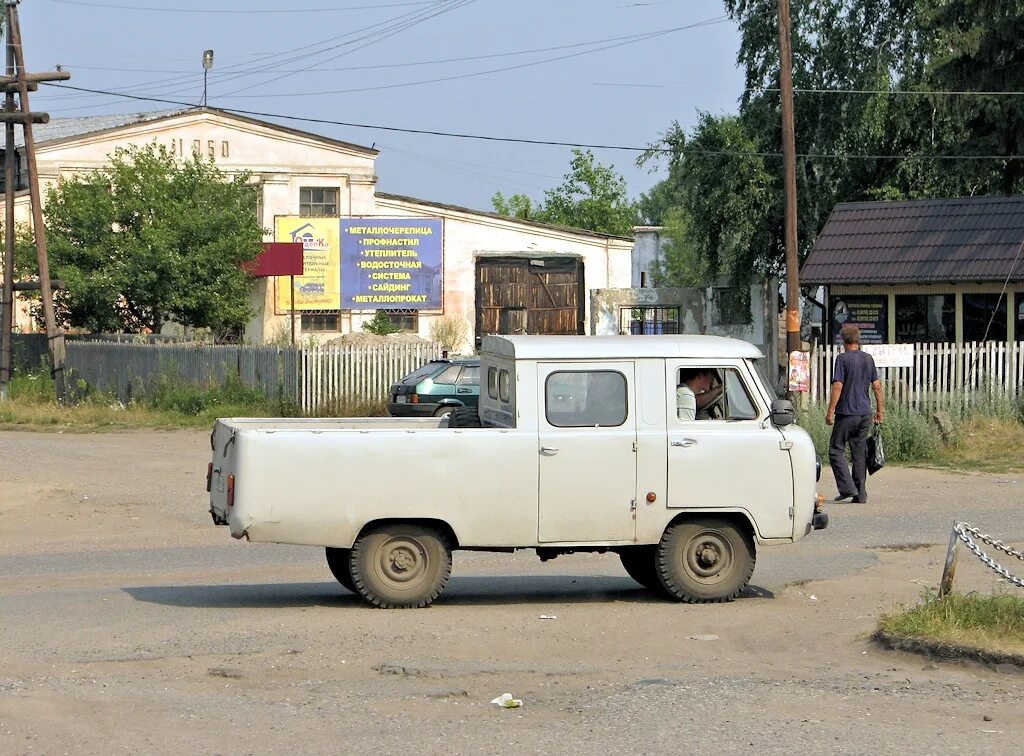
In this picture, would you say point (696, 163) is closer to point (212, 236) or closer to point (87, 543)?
point (212, 236)

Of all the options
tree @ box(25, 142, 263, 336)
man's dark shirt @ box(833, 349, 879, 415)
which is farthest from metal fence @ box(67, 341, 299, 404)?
man's dark shirt @ box(833, 349, 879, 415)

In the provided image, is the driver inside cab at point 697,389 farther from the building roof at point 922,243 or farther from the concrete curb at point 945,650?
the building roof at point 922,243

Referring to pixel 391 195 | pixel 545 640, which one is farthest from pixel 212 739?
pixel 391 195

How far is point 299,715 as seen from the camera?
23.5 ft

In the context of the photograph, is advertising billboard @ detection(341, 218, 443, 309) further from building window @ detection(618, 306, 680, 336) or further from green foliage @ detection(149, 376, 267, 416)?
green foliage @ detection(149, 376, 267, 416)

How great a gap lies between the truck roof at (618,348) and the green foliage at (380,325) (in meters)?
33.5

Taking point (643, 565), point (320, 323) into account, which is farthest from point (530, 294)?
point (643, 565)

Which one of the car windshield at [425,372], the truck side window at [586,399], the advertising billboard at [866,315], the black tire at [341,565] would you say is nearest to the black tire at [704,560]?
the truck side window at [586,399]

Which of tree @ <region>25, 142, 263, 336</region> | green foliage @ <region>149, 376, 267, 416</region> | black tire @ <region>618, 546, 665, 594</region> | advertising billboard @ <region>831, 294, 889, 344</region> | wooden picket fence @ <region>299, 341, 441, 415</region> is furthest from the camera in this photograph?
tree @ <region>25, 142, 263, 336</region>

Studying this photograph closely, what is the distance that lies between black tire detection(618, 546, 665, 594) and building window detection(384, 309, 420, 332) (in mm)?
35962

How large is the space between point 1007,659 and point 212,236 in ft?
104

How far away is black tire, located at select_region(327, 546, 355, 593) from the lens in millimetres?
10508

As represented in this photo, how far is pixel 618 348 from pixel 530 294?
3742 cm

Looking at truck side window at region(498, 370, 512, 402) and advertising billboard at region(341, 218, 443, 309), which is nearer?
truck side window at region(498, 370, 512, 402)
